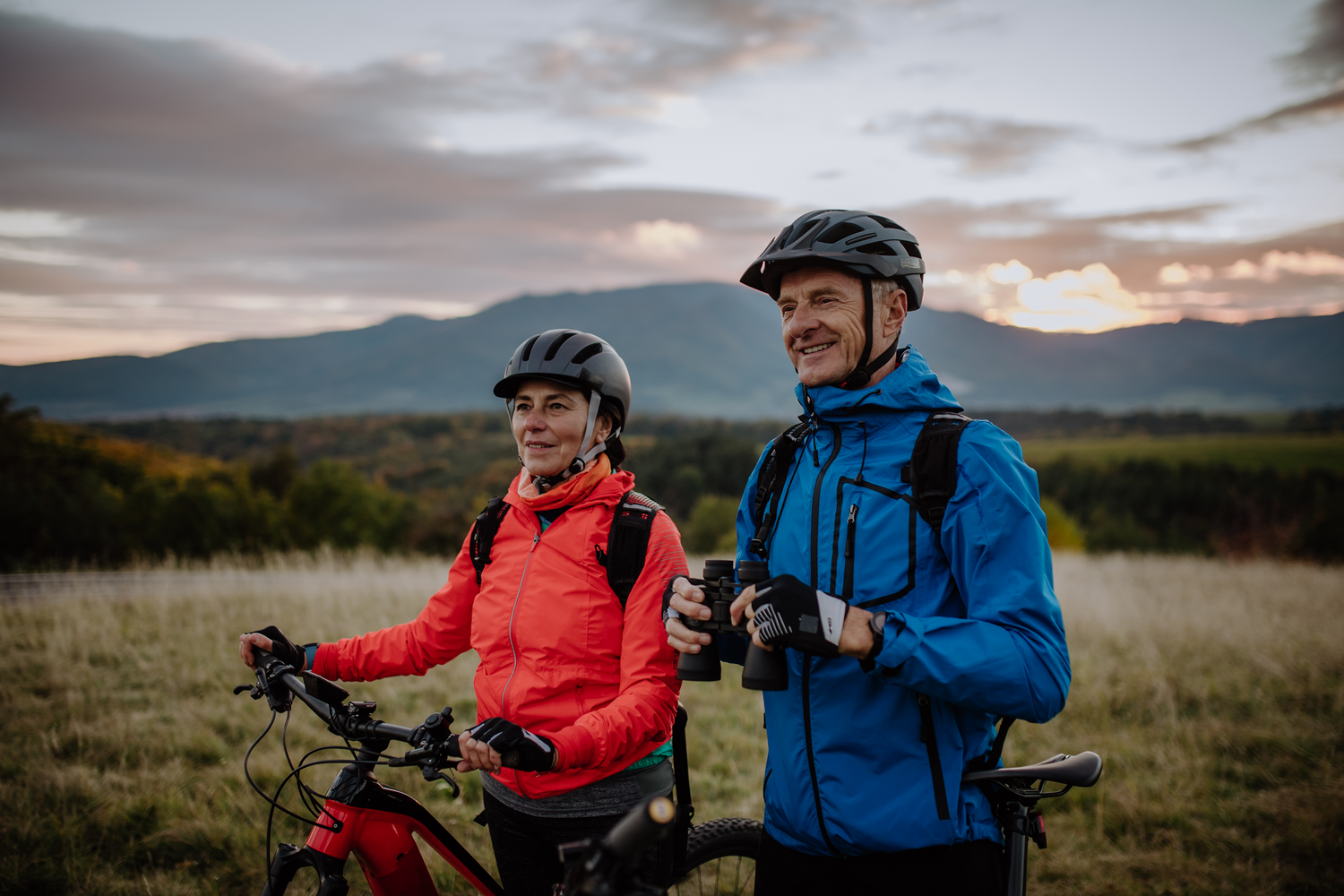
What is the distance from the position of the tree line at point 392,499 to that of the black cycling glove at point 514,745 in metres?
2.58

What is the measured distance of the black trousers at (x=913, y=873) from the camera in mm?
2062

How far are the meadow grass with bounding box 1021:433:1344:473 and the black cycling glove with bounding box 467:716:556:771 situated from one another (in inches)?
3358

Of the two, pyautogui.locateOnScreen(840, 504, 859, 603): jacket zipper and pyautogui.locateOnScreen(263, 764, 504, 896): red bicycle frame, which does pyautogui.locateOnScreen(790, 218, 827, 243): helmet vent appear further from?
pyautogui.locateOnScreen(263, 764, 504, 896): red bicycle frame

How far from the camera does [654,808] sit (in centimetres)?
139

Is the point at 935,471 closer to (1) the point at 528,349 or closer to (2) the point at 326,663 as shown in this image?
(1) the point at 528,349

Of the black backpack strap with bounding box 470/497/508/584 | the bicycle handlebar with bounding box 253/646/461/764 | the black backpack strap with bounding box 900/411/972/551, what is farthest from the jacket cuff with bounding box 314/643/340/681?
the black backpack strap with bounding box 900/411/972/551

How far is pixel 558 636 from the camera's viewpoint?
8.53 feet

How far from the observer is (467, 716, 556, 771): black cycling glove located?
2096 millimetres

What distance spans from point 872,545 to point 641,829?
1075 mm

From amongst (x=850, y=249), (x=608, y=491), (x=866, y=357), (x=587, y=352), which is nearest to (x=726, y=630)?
(x=608, y=491)

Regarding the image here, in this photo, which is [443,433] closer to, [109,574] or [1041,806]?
[109,574]

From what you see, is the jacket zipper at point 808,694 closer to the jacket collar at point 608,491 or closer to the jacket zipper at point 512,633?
the jacket collar at point 608,491

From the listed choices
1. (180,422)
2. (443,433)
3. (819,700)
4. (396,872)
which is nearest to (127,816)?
(396,872)

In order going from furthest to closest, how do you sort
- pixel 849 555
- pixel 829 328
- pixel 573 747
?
pixel 829 328 → pixel 573 747 → pixel 849 555
